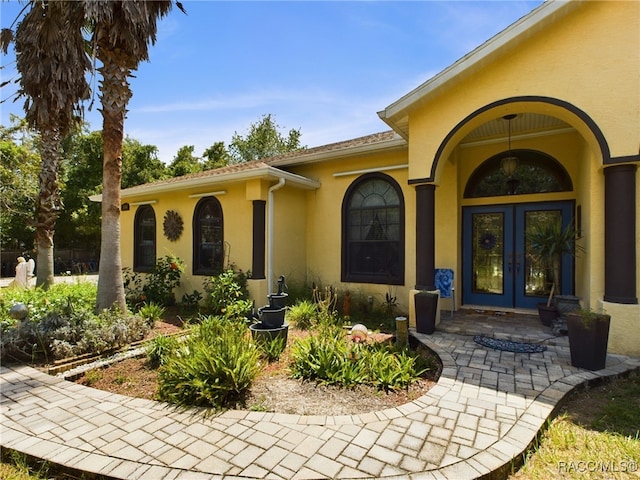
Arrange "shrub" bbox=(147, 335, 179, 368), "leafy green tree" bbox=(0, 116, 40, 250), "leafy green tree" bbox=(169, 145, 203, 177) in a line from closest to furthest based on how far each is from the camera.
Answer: "shrub" bbox=(147, 335, 179, 368) < "leafy green tree" bbox=(0, 116, 40, 250) < "leafy green tree" bbox=(169, 145, 203, 177)

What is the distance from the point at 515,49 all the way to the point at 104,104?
24.8 ft

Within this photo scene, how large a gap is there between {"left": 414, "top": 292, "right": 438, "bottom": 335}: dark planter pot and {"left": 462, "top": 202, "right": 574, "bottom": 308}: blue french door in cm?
281

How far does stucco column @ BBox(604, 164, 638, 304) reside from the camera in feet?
15.4

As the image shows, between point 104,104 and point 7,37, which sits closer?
point 104,104

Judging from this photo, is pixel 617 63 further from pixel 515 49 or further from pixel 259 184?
pixel 259 184

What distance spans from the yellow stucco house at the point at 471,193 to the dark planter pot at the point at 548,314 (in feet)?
1.77

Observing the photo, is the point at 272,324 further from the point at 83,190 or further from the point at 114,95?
the point at 83,190

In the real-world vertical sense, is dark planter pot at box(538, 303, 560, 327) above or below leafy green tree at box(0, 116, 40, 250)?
below

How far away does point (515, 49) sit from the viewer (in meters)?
5.36

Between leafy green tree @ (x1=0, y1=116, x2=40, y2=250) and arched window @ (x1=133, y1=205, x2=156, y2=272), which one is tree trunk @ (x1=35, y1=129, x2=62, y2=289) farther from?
leafy green tree @ (x1=0, y1=116, x2=40, y2=250)

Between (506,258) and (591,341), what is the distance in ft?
12.4

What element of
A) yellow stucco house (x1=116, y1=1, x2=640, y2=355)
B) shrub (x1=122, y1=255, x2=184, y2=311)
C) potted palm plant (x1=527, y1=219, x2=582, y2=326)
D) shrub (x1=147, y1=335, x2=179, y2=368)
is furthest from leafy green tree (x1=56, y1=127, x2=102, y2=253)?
potted palm plant (x1=527, y1=219, x2=582, y2=326)

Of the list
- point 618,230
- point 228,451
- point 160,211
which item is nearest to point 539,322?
point 618,230

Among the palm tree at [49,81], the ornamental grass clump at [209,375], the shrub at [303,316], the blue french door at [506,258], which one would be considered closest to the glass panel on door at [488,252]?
the blue french door at [506,258]
